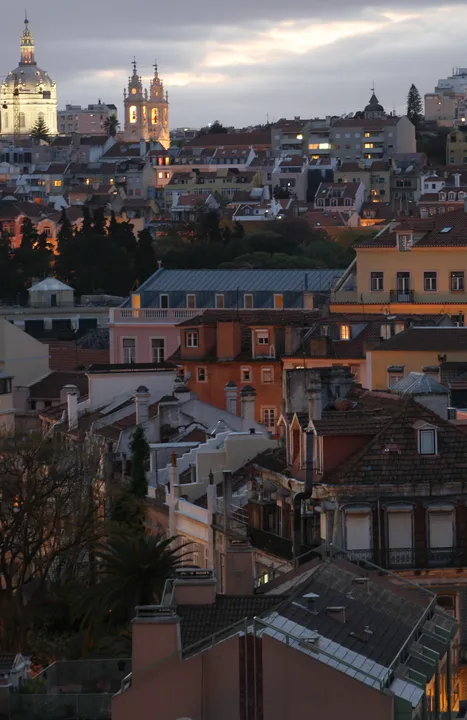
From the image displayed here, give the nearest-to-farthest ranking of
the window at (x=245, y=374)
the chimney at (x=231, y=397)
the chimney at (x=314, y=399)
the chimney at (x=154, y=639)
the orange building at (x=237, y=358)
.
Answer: the chimney at (x=154, y=639) → the chimney at (x=314, y=399) → the chimney at (x=231, y=397) → the orange building at (x=237, y=358) → the window at (x=245, y=374)

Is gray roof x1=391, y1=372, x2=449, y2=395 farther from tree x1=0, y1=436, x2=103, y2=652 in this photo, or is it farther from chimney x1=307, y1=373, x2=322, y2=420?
tree x1=0, y1=436, x2=103, y2=652

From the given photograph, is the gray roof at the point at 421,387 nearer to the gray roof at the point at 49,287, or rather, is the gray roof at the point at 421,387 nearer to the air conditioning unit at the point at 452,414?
the air conditioning unit at the point at 452,414

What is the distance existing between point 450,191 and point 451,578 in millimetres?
154051

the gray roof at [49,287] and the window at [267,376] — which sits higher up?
the window at [267,376]

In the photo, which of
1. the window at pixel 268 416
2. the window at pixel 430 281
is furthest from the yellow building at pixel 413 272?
the window at pixel 268 416

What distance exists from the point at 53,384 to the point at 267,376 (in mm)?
11314

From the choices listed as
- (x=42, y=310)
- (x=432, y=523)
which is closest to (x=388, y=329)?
(x=432, y=523)

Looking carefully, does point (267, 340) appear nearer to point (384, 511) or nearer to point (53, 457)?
point (53, 457)

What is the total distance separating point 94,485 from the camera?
4066cm

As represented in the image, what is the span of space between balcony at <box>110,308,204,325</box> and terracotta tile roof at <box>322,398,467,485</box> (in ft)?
137

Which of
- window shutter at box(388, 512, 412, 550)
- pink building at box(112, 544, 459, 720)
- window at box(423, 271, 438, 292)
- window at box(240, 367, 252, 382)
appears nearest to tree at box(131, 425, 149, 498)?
window shutter at box(388, 512, 412, 550)

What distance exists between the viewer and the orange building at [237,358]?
182ft

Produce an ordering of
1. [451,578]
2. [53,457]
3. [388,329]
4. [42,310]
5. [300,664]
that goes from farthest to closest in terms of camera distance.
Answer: [42,310] < [388,329] < [53,457] < [451,578] < [300,664]

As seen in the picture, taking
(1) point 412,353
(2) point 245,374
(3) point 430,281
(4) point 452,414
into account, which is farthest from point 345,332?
(4) point 452,414
